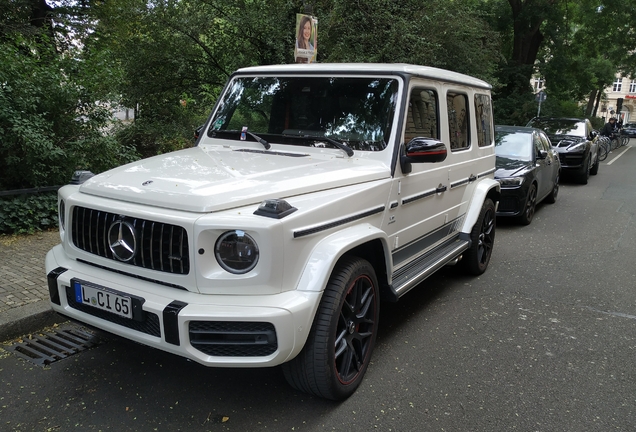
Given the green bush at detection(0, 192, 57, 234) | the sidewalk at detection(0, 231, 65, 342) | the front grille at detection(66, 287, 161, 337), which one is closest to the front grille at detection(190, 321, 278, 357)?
the front grille at detection(66, 287, 161, 337)

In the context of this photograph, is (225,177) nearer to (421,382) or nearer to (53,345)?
(421,382)

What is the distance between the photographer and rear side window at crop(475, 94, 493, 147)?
5441 millimetres

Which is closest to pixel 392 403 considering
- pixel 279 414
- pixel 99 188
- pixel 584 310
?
pixel 279 414

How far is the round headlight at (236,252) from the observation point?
2600 mm

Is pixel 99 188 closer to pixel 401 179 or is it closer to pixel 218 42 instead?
pixel 401 179

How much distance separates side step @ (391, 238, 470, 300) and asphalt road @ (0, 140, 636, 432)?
1.63ft

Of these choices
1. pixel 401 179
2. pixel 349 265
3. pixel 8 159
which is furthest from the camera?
pixel 8 159

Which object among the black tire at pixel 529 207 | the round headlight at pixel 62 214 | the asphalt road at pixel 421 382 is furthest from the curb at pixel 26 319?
the black tire at pixel 529 207

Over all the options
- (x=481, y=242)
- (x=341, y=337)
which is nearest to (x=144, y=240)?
(x=341, y=337)

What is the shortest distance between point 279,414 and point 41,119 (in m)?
5.01

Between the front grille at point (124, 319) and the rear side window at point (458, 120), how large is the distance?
3063mm

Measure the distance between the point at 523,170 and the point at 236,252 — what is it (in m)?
7.15

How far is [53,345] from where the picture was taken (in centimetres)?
384

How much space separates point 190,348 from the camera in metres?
2.59
